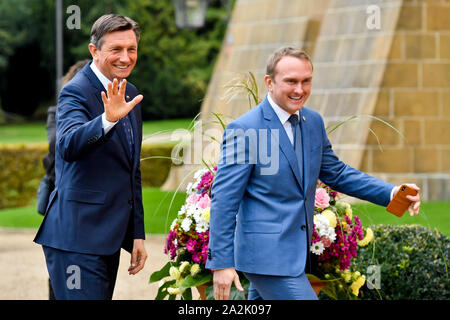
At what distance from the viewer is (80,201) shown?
4.23 m

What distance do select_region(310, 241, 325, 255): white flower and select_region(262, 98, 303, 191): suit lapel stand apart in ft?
3.50

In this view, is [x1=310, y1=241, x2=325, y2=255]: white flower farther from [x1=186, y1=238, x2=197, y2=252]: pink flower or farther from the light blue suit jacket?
the light blue suit jacket

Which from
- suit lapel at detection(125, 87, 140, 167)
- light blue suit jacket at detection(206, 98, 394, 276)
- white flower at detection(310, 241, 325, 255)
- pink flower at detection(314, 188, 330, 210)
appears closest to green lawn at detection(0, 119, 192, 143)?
pink flower at detection(314, 188, 330, 210)

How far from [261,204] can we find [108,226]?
0.82m

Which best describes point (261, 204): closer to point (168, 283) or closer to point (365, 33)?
point (168, 283)

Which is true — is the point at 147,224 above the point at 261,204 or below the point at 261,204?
below

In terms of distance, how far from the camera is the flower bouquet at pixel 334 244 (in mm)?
5125

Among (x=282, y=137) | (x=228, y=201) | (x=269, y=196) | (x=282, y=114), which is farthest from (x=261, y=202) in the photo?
(x=282, y=114)

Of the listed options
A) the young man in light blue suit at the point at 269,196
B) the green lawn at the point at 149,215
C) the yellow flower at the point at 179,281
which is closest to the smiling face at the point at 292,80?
the young man in light blue suit at the point at 269,196

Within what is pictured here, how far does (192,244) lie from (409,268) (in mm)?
2009

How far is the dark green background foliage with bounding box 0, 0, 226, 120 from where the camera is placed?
4806 cm

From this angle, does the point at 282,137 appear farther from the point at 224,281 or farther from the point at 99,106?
the point at 99,106

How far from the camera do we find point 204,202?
5344mm
